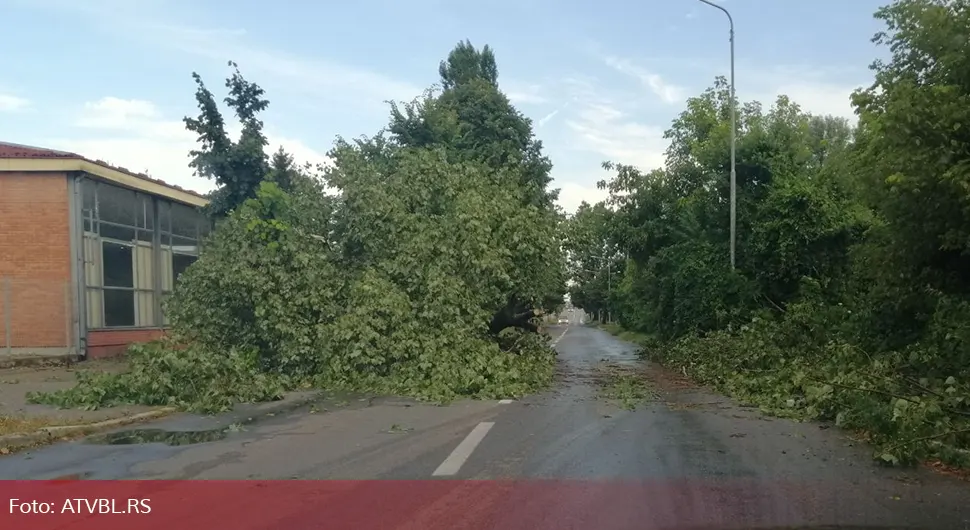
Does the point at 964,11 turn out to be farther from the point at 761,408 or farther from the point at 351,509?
the point at 351,509

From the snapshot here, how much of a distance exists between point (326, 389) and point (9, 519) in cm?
922

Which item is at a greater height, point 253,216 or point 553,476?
point 253,216

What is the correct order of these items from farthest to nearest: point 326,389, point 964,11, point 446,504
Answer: point 326,389 → point 964,11 → point 446,504

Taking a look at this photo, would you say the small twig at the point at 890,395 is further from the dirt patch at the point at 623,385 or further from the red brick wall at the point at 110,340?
the red brick wall at the point at 110,340

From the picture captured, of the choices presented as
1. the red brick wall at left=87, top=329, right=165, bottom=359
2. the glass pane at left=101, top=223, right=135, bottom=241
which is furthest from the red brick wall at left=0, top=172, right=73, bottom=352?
the glass pane at left=101, top=223, right=135, bottom=241

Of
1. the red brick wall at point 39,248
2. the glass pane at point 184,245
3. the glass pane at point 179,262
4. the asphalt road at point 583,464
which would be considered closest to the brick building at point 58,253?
the red brick wall at point 39,248

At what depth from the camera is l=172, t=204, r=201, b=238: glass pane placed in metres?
28.0

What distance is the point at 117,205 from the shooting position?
947 inches

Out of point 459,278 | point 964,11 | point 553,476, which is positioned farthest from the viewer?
point 459,278

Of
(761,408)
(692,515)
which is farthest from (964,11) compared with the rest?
(692,515)

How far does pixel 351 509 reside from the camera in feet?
20.6

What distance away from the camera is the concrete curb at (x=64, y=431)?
29.4 feet

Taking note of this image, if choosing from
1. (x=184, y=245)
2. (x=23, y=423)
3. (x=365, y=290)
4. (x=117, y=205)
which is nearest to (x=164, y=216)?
(x=184, y=245)

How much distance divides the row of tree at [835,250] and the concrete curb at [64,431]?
356 inches
